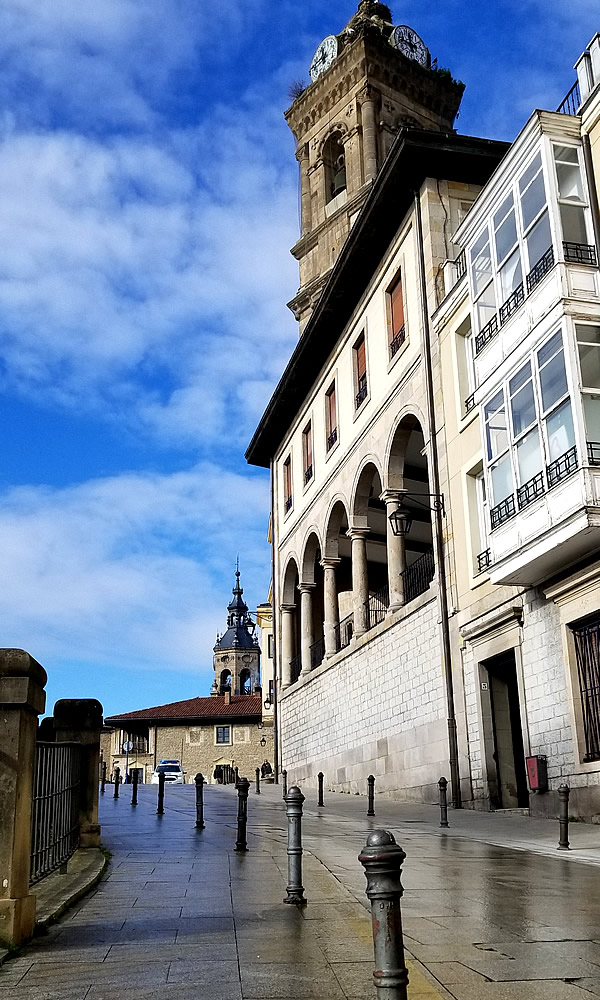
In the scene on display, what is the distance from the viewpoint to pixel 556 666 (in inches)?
680

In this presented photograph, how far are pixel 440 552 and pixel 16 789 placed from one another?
56.5 feet

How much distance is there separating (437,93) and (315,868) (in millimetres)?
44019

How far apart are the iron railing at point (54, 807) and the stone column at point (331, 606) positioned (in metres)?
21.5

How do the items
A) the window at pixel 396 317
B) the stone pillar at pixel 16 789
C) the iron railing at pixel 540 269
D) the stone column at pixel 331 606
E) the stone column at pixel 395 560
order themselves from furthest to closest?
the stone column at pixel 331 606
the window at pixel 396 317
the stone column at pixel 395 560
the iron railing at pixel 540 269
the stone pillar at pixel 16 789

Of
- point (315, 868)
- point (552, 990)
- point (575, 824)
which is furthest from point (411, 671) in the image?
point (552, 990)

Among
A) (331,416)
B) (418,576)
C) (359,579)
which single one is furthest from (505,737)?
Answer: (331,416)

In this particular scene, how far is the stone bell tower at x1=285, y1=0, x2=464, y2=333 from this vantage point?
43.7 m

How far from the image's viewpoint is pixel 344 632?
3284 cm

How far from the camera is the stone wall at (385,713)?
75.1ft

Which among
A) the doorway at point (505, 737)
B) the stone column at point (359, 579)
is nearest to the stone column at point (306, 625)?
the stone column at point (359, 579)

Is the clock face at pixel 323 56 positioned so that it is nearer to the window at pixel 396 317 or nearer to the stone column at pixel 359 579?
the window at pixel 396 317

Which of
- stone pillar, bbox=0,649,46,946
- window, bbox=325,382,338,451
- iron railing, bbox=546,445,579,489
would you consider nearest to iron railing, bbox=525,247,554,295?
iron railing, bbox=546,445,579,489

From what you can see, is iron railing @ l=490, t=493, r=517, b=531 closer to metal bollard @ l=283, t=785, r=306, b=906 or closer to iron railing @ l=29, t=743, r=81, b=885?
iron railing @ l=29, t=743, r=81, b=885

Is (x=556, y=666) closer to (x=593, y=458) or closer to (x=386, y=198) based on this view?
Result: (x=593, y=458)
